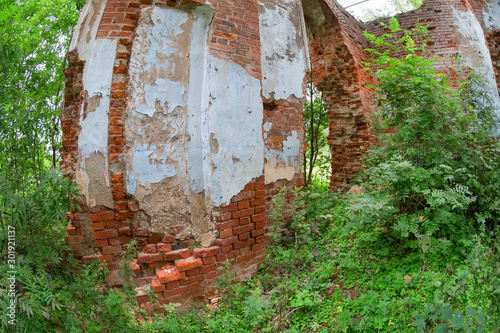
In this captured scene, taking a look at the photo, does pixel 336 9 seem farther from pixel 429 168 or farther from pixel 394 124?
pixel 429 168

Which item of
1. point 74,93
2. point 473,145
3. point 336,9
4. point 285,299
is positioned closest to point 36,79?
point 74,93

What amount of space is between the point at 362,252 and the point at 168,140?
7.52 ft

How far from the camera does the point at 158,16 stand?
10.2ft

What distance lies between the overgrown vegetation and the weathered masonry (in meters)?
0.22

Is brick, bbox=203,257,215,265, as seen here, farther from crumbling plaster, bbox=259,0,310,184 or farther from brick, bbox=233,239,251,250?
crumbling plaster, bbox=259,0,310,184

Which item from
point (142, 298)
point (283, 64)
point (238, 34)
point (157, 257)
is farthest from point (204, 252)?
point (283, 64)

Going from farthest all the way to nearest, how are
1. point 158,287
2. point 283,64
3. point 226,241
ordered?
1. point 283,64
2. point 226,241
3. point 158,287

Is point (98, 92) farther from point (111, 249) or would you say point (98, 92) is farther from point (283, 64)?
point (283, 64)

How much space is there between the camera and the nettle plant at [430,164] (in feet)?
9.68

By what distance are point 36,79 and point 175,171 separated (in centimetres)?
409

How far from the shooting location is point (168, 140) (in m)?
3.03

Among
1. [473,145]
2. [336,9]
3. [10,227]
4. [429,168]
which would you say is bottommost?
[10,227]

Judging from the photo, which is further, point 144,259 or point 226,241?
point 226,241

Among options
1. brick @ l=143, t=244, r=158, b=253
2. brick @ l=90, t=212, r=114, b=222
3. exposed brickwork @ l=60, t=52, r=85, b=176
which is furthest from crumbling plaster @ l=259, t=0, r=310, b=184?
exposed brickwork @ l=60, t=52, r=85, b=176
